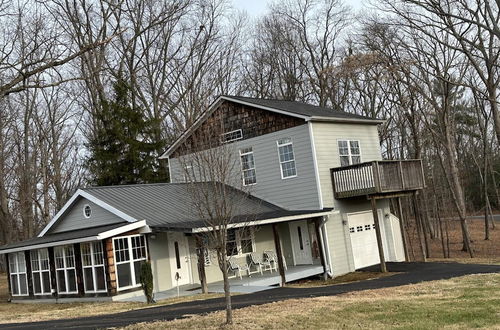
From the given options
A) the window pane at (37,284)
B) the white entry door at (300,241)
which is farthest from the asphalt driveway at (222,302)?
the window pane at (37,284)

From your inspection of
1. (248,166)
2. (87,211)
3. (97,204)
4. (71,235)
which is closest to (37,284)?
(71,235)

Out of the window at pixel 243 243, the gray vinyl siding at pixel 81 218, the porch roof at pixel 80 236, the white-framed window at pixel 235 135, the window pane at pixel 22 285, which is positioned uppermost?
the white-framed window at pixel 235 135

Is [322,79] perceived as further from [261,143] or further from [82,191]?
[82,191]

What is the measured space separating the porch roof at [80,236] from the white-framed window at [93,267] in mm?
572

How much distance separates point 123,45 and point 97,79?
2769mm

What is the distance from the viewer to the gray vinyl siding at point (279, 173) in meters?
21.8

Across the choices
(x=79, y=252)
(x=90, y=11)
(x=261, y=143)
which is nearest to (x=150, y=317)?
(x=79, y=252)

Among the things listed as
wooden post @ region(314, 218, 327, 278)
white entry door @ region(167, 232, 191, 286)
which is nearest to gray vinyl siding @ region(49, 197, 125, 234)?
white entry door @ region(167, 232, 191, 286)

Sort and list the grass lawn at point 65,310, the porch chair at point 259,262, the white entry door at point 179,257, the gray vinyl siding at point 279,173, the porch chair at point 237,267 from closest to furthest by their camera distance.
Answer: the grass lawn at point 65,310, the white entry door at point 179,257, the porch chair at point 237,267, the porch chair at point 259,262, the gray vinyl siding at point 279,173

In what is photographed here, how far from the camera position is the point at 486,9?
22891 mm

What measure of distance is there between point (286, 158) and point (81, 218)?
334 inches

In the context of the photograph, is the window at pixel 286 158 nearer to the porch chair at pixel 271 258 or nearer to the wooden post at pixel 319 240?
the wooden post at pixel 319 240

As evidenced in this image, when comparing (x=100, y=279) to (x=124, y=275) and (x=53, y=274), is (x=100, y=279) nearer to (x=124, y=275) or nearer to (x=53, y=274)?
(x=124, y=275)

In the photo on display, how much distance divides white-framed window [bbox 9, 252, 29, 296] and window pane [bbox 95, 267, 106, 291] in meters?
4.52
